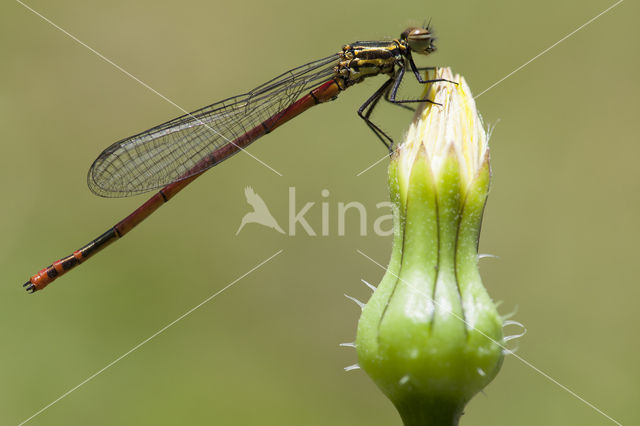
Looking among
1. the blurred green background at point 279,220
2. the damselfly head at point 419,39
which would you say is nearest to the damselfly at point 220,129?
the damselfly head at point 419,39

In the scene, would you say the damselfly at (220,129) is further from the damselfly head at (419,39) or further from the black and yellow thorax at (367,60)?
the damselfly head at (419,39)

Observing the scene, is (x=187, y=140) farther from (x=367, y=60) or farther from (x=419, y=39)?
(x=419, y=39)

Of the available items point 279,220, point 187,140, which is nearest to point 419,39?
point 187,140

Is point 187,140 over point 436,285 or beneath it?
over

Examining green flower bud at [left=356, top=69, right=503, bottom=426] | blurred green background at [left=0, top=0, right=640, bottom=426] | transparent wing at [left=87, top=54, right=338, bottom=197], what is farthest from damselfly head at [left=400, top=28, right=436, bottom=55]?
green flower bud at [left=356, top=69, right=503, bottom=426]

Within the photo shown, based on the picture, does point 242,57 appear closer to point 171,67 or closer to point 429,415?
point 171,67

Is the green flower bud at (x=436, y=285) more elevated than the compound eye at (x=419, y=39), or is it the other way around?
the compound eye at (x=419, y=39)

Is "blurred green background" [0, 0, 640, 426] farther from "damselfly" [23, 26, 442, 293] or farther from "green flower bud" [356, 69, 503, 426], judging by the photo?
"green flower bud" [356, 69, 503, 426]
